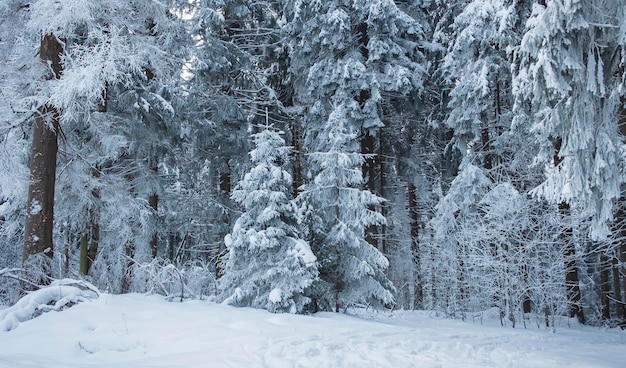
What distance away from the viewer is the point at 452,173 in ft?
56.8

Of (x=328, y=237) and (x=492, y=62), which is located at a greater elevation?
(x=492, y=62)

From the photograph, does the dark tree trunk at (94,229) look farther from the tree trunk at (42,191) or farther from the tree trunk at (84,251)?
the tree trunk at (42,191)

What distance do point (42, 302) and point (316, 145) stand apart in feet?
32.5

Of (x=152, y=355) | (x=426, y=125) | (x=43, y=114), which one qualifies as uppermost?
(x=426, y=125)

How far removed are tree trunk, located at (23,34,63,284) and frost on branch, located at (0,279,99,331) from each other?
34.4 inches

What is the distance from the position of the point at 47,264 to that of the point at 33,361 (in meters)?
3.97

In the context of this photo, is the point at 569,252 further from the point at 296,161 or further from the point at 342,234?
the point at 296,161

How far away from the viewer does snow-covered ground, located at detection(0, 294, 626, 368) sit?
176 inches

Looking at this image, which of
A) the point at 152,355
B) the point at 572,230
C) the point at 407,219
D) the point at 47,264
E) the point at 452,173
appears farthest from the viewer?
the point at 407,219

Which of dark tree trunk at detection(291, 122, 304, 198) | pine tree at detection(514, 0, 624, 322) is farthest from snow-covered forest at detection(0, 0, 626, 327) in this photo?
dark tree trunk at detection(291, 122, 304, 198)

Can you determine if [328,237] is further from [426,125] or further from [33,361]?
[426,125]

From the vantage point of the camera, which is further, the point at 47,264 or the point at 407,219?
the point at 407,219

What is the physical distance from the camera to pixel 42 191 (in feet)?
25.2

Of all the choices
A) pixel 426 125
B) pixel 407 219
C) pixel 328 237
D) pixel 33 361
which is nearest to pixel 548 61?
pixel 328 237
